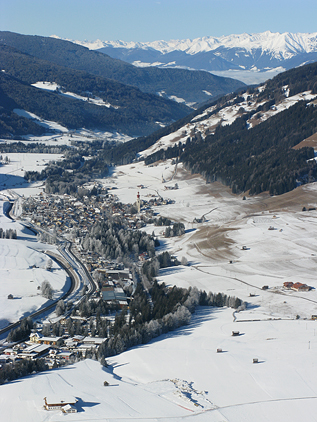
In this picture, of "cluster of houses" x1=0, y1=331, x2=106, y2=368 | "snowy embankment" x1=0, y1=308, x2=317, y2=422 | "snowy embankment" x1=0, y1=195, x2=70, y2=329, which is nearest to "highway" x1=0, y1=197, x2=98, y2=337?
"snowy embankment" x1=0, y1=195, x2=70, y2=329

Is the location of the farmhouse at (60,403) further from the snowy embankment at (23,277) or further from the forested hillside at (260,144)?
the forested hillside at (260,144)

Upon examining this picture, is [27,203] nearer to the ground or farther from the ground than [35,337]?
farther from the ground

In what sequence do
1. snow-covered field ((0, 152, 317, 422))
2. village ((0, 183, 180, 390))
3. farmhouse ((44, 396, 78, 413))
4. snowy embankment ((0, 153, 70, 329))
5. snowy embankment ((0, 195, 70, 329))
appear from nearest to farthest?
1. farmhouse ((44, 396, 78, 413))
2. snow-covered field ((0, 152, 317, 422))
3. village ((0, 183, 180, 390))
4. snowy embankment ((0, 195, 70, 329))
5. snowy embankment ((0, 153, 70, 329))

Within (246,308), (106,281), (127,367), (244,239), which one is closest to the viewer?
(127,367)

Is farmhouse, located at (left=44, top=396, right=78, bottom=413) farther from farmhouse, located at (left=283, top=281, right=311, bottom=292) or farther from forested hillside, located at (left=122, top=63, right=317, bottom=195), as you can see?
forested hillside, located at (left=122, top=63, right=317, bottom=195)

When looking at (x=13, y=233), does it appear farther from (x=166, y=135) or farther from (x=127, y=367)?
(x=166, y=135)

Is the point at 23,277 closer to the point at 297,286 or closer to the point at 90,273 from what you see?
the point at 90,273

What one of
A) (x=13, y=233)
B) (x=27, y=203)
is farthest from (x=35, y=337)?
(x=27, y=203)

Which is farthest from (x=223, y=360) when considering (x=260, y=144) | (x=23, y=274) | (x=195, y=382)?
(x=260, y=144)
